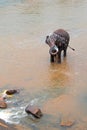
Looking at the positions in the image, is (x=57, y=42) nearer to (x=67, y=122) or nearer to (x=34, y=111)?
(x=34, y=111)

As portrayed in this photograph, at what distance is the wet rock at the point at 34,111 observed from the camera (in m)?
6.39

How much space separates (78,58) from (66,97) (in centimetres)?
224

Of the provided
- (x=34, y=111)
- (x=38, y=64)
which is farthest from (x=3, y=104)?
(x=38, y=64)

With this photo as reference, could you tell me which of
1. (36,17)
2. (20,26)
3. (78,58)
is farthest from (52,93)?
(36,17)

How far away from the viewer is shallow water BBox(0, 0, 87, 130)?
22.3 ft

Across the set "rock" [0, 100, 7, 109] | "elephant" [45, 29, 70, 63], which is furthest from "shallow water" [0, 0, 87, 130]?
"elephant" [45, 29, 70, 63]

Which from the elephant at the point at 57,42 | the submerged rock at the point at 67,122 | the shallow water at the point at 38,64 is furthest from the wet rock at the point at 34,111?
the elephant at the point at 57,42

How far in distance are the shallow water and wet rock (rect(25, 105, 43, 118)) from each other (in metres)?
0.10

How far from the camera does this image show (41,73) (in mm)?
8500

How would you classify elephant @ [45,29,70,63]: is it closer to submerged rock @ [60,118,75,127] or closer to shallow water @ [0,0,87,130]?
shallow water @ [0,0,87,130]

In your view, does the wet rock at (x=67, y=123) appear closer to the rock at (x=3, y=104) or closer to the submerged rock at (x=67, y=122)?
the submerged rock at (x=67, y=122)

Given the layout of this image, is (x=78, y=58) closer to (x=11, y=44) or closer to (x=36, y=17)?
(x=11, y=44)

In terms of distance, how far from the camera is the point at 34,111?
20.9 ft

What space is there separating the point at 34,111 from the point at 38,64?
277cm
